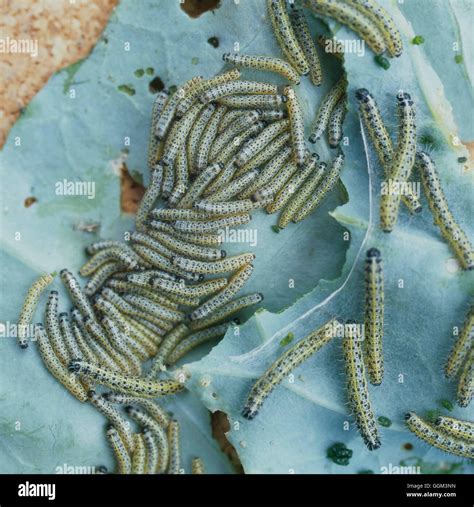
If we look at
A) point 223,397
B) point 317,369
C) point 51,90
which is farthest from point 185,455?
point 51,90

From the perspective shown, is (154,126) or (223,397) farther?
(154,126)

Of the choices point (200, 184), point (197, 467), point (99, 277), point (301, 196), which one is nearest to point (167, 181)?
point (200, 184)

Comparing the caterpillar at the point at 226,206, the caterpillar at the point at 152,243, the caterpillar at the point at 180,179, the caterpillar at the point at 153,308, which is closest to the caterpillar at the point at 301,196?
the caterpillar at the point at 226,206

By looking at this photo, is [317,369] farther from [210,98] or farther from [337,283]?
[210,98]

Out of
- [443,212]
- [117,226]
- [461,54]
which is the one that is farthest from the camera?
[117,226]

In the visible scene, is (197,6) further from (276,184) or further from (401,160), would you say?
(401,160)

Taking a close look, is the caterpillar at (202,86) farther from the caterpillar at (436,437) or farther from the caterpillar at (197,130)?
the caterpillar at (436,437)

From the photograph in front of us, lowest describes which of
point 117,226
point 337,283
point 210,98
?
point 337,283

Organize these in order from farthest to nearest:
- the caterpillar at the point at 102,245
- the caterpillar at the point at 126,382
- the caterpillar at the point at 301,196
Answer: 1. the caterpillar at the point at 102,245
2. the caterpillar at the point at 301,196
3. the caterpillar at the point at 126,382
